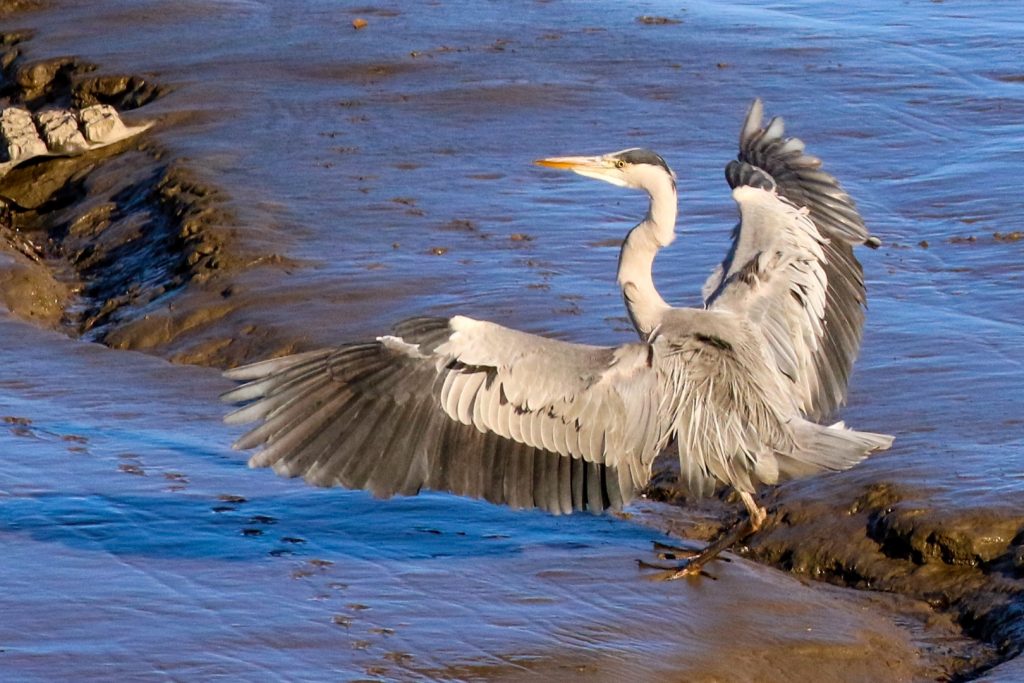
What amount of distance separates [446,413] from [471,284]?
3314 millimetres

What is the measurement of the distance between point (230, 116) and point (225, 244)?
8.69 feet

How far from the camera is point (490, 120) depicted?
11.8m

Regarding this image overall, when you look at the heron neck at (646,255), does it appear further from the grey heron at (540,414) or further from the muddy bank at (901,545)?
the muddy bank at (901,545)

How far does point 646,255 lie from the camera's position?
6.32 m

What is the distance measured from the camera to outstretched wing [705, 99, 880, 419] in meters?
6.10

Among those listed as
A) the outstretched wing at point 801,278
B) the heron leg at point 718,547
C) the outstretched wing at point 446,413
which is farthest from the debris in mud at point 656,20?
the outstretched wing at point 446,413

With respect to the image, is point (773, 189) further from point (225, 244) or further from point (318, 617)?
point (225, 244)

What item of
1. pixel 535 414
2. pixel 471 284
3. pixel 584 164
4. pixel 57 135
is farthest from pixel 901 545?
pixel 57 135

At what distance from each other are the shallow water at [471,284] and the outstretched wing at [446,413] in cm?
41

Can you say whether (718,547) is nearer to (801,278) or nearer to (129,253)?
(801,278)

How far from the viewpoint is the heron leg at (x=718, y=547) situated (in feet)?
19.3

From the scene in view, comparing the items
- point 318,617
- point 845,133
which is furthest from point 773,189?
point 845,133

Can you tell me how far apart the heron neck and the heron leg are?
2.37 feet

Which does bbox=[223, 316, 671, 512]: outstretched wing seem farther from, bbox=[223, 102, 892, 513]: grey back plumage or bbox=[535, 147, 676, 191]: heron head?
bbox=[535, 147, 676, 191]: heron head
